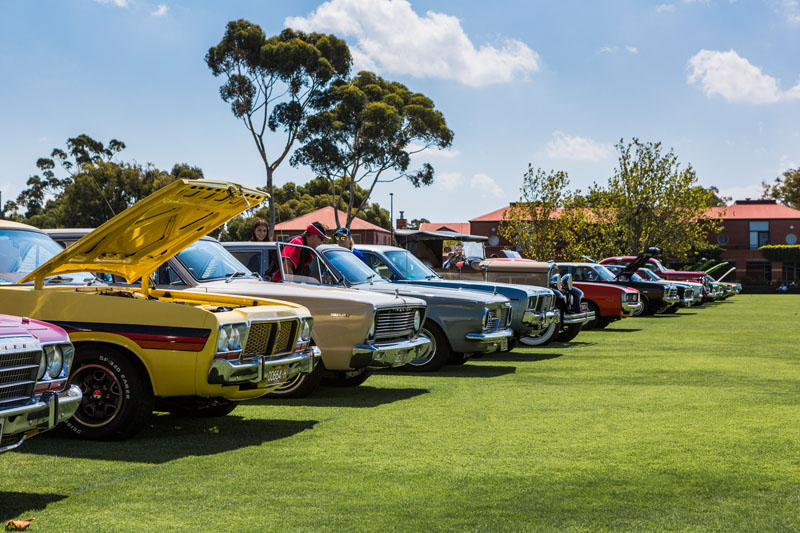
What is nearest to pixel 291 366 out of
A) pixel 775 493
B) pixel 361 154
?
pixel 775 493

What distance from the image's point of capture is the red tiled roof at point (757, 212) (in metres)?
87.0

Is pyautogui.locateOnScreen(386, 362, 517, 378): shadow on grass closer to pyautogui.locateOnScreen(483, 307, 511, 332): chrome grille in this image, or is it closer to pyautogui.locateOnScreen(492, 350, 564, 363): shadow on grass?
pyautogui.locateOnScreen(483, 307, 511, 332): chrome grille

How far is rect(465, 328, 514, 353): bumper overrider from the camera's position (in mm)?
11930

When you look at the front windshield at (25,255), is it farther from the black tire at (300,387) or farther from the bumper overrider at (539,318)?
the bumper overrider at (539,318)

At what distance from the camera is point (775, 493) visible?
18.0ft

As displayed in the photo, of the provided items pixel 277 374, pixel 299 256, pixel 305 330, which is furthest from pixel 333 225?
pixel 277 374

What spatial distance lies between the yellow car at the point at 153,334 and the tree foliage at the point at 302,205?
201 ft

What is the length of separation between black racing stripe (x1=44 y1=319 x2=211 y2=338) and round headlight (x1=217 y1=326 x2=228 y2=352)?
0.09 meters

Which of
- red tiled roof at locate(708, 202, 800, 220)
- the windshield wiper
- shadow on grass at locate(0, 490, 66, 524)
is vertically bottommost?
shadow on grass at locate(0, 490, 66, 524)

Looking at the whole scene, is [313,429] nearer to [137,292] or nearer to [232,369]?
[232,369]

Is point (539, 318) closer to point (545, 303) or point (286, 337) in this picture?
point (545, 303)

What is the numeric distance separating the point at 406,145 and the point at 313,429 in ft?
144

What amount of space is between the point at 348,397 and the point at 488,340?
291cm

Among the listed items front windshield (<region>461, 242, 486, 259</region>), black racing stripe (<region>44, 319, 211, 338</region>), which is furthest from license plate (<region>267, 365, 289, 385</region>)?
front windshield (<region>461, 242, 486, 259</region>)
